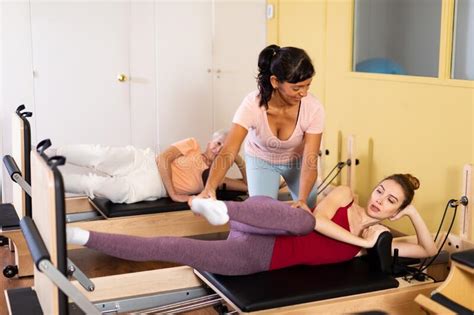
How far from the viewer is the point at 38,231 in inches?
80.9

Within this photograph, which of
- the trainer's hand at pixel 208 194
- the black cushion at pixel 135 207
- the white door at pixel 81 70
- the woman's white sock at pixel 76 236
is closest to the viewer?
the woman's white sock at pixel 76 236

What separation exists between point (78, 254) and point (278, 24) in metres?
2.27

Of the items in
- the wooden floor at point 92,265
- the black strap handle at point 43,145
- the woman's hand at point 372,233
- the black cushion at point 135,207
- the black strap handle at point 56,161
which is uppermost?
the black strap handle at point 43,145

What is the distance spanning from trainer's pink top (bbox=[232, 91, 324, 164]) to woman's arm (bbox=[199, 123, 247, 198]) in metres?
0.04

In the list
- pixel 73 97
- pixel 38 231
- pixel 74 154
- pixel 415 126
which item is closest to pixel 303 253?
pixel 38 231

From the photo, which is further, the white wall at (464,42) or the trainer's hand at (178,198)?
the trainer's hand at (178,198)

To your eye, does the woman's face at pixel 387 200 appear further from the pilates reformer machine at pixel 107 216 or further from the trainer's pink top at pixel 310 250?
the pilates reformer machine at pixel 107 216

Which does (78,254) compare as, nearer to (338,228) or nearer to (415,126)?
(338,228)

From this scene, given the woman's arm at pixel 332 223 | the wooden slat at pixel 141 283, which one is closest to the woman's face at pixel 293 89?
the woman's arm at pixel 332 223

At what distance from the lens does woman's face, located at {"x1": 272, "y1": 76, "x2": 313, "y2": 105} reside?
2607 mm

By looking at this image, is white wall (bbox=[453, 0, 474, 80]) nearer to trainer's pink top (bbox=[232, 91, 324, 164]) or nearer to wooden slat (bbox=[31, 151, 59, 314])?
trainer's pink top (bbox=[232, 91, 324, 164])

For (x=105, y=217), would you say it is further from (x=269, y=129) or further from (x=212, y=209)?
(x=212, y=209)

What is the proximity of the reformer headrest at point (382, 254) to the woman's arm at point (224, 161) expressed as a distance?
67cm

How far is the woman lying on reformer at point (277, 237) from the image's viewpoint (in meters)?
2.25
